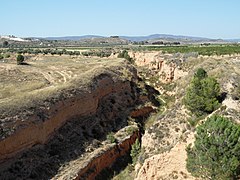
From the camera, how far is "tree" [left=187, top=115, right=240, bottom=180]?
69.6 feet

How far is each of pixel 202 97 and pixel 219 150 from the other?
11096 mm

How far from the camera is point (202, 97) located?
3216cm

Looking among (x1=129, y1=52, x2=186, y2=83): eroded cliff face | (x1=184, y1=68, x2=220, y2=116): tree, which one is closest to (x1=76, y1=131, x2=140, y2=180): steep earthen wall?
(x1=184, y1=68, x2=220, y2=116): tree

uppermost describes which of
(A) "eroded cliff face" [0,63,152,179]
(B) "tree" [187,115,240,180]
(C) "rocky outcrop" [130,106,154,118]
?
(B) "tree" [187,115,240,180]

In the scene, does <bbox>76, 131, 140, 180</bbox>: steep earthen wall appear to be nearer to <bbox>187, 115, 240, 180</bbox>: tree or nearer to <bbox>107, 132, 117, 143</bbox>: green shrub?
<bbox>107, 132, 117, 143</bbox>: green shrub

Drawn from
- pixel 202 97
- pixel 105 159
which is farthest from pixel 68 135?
pixel 202 97

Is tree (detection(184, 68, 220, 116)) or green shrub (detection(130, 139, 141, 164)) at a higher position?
tree (detection(184, 68, 220, 116))

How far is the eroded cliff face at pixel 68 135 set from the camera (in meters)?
28.8

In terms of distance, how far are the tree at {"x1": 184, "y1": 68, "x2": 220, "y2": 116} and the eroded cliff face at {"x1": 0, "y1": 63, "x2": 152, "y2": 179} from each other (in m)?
9.07

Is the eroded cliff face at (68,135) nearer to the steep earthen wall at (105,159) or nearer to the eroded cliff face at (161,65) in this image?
the steep earthen wall at (105,159)

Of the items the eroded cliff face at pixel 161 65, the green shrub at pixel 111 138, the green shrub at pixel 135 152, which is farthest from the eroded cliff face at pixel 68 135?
the eroded cliff face at pixel 161 65

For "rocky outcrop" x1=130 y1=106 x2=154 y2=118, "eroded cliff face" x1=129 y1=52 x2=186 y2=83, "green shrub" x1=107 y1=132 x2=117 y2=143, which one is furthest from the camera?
"eroded cliff face" x1=129 y1=52 x2=186 y2=83

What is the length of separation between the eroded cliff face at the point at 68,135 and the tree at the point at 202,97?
907cm

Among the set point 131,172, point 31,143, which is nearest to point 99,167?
point 131,172
